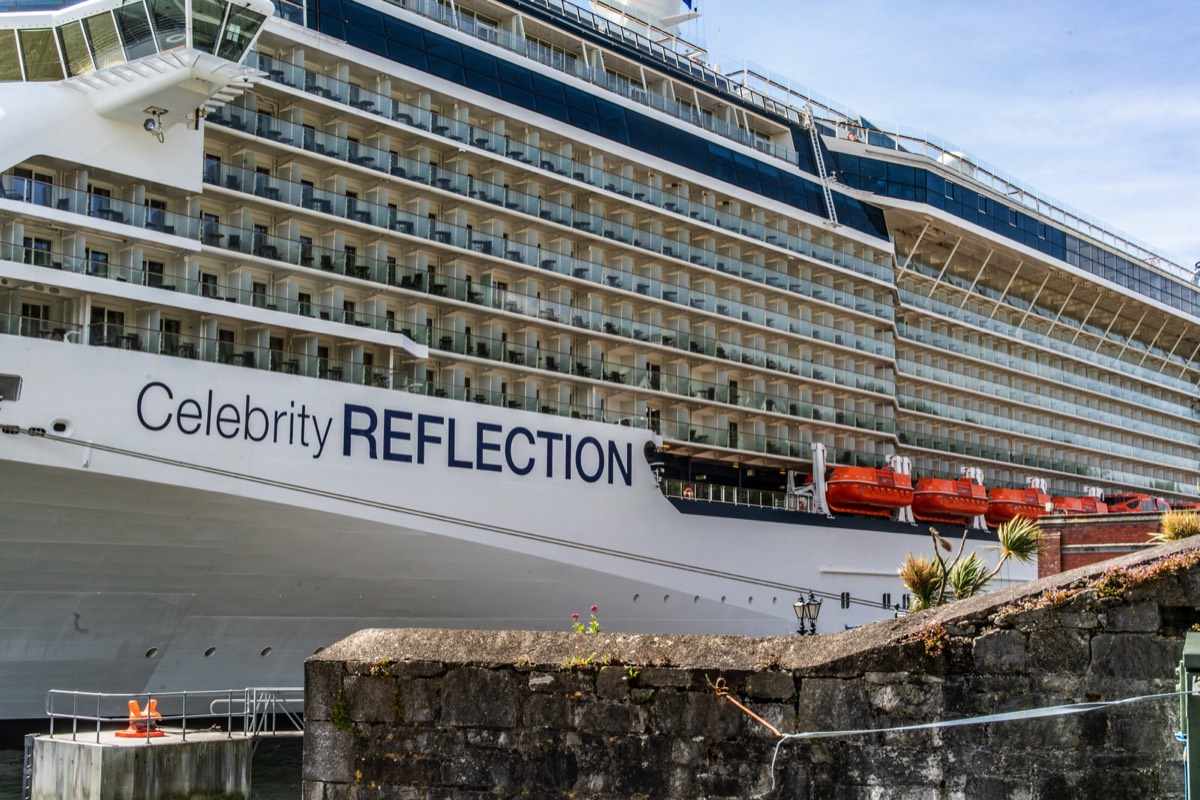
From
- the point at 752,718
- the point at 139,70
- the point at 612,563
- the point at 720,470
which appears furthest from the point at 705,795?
the point at 720,470

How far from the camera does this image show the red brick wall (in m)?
28.5

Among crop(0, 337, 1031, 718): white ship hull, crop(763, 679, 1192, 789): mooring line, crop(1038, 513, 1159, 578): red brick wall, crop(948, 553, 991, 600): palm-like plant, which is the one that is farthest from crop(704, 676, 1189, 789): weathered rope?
crop(1038, 513, 1159, 578): red brick wall

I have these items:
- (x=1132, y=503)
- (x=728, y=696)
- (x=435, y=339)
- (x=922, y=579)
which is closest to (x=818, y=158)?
(x=435, y=339)

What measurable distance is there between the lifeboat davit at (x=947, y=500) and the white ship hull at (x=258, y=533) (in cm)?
1366

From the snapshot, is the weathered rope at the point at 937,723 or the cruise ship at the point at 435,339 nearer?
the weathered rope at the point at 937,723

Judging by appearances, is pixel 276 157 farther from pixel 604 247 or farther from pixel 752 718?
pixel 752 718

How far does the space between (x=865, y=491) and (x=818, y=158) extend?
10.8m

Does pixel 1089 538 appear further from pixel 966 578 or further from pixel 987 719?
pixel 987 719

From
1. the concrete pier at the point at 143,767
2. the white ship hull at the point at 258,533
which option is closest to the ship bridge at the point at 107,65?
the white ship hull at the point at 258,533

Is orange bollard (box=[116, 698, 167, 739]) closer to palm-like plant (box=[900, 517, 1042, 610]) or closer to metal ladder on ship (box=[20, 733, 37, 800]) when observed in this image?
metal ladder on ship (box=[20, 733, 37, 800])

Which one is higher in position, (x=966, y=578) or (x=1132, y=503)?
(x=1132, y=503)

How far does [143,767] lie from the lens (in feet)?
46.2

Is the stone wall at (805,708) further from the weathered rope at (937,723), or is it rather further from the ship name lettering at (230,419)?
the ship name lettering at (230,419)

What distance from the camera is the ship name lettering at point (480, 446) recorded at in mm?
22875
